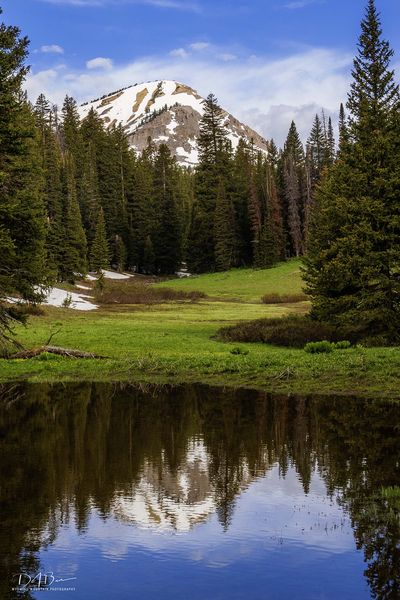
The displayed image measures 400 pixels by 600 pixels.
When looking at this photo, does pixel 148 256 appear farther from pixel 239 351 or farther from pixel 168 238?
pixel 239 351

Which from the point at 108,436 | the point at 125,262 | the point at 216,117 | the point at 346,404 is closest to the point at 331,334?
the point at 346,404

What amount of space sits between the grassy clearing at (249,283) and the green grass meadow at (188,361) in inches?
1093

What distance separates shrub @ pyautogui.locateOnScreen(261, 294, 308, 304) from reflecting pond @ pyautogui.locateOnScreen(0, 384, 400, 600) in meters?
48.3

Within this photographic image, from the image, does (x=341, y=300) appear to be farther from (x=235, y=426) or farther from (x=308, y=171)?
(x=308, y=171)

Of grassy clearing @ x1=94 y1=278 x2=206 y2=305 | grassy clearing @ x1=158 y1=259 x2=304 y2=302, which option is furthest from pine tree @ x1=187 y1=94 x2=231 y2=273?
grassy clearing @ x1=94 y1=278 x2=206 y2=305

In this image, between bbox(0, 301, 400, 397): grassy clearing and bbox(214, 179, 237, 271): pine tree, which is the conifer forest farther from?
bbox(214, 179, 237, 271): pine tree

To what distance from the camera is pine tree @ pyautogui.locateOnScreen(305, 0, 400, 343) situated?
30.4m

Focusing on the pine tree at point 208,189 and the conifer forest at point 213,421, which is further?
the pine tree at point 208,189

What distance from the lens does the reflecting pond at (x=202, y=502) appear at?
8.27 meters

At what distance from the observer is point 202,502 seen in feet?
37.0

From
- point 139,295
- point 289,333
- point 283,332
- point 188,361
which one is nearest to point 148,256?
point 139,295

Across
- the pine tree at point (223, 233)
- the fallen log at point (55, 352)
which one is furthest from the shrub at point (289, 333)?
the pine tree at point (223, 233)

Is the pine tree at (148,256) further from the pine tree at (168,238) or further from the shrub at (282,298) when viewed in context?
the shrub at (282,298)
